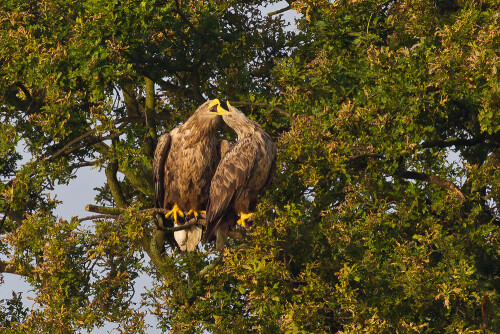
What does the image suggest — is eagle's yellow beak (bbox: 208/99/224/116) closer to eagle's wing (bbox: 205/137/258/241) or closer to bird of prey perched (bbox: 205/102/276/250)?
bird of prey perched (bbox: 205/102/276/250)

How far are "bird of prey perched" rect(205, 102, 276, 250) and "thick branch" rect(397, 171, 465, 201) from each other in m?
2.20

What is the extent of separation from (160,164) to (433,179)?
14.3 feet

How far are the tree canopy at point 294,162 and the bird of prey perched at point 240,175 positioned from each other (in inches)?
11.7

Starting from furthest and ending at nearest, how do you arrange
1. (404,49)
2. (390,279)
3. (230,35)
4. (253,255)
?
(230,35)
(404,49)
(390,279)
(253,255)

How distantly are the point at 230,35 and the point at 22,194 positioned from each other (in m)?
4.77

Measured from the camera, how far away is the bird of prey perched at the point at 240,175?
12.0 metres

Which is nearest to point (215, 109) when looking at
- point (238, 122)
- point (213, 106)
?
point (213, 106)

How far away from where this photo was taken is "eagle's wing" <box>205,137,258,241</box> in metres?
12.0

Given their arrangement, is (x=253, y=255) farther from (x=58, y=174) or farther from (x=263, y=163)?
(x=58, y=174)

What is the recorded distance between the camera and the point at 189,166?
12797mm

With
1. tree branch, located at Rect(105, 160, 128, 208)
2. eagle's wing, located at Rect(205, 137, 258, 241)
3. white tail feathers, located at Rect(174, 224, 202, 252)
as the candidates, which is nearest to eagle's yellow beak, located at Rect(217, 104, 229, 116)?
eagle's wing, located at Rect(205, 137, 258, 241)

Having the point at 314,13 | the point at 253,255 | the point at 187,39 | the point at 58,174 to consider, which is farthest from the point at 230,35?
the point at 253,255

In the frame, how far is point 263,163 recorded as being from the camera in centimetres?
1197

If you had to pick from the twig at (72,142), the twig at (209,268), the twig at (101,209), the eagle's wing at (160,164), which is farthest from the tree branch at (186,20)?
the twig at (209,268)
